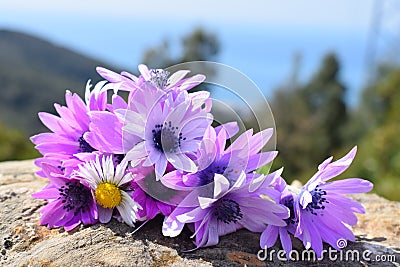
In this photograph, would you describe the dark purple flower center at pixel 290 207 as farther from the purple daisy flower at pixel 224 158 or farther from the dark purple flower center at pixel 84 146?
the dark purple flower center at pixel 84 146

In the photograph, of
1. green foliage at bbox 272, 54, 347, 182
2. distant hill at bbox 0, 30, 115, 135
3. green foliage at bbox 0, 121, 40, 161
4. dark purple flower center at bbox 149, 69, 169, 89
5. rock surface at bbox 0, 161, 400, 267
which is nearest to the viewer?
rock surface at bbox 0, 161, 400, 267

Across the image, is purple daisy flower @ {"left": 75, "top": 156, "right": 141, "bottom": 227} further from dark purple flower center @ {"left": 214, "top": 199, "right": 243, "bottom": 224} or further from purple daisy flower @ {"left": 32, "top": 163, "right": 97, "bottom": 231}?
dark purple flower center @ {"left": 214, "top": 199, "right": 243, "bottom": 224}

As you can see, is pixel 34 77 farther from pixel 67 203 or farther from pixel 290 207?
pixel 290 207

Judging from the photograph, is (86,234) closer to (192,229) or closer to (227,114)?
(192,229)

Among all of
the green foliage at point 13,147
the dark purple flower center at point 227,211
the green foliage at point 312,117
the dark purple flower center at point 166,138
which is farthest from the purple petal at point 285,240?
the green foliage at point 312,117

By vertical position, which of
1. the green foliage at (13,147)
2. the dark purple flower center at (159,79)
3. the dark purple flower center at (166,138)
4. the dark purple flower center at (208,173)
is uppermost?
the dark purple flower center at (159,79)

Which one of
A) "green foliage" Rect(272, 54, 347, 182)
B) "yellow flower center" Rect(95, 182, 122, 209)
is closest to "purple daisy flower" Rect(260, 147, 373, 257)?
"yellow flower center" Rect(95, 182, 122, 209)
